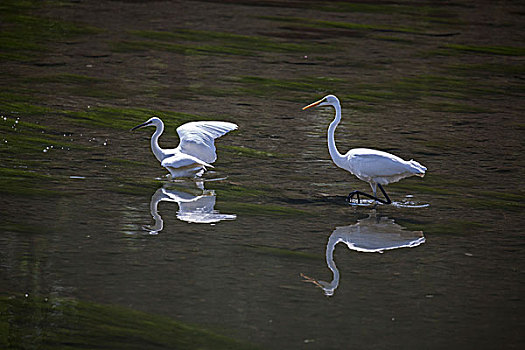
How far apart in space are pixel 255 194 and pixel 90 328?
2.81 m

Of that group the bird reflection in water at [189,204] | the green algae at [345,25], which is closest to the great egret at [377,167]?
the bird reflection in water at [189,204]

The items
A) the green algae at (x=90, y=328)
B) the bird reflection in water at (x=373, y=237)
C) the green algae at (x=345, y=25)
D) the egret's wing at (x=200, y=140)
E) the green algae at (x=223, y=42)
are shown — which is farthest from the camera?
the green algae at (x=345, y=25)

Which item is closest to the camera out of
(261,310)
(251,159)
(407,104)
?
(261,310)

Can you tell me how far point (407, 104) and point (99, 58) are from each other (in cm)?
469

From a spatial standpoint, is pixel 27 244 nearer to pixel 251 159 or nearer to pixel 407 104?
pixel 251 159

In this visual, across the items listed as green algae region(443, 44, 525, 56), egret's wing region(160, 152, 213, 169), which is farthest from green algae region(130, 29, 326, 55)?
egret's wing region(160, 152, 213, 169)

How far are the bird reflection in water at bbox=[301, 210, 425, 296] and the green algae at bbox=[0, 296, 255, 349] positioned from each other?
141cm

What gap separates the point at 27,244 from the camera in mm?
5570

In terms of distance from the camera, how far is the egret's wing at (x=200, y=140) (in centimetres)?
764

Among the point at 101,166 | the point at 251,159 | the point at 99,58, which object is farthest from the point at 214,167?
the point at 99,58

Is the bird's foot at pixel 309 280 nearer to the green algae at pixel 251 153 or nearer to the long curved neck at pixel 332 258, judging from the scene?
the long curved neck at pixel 332 258

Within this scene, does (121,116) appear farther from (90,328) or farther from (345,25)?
(345,25)

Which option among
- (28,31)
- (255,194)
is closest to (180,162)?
(255,194)

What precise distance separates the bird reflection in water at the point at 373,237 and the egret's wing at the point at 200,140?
1874 millimetres
